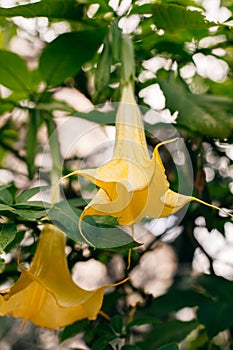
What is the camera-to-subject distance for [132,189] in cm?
63

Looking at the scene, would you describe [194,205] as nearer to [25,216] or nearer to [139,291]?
[139,291]

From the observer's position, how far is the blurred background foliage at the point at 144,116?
79 cm

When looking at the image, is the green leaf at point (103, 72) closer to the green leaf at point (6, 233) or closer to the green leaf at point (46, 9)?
the green leaf at point (46, 9)

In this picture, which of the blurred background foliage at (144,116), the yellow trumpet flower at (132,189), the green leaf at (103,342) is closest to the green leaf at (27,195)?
the blurred background foliage at (144,116)

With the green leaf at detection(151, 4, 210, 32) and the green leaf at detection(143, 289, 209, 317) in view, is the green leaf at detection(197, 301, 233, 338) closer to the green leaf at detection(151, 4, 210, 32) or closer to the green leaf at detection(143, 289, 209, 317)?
the green leaf at detection(143, 289, 209, 317)

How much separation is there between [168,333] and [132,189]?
0.51 m

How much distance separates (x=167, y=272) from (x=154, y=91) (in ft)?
2.72

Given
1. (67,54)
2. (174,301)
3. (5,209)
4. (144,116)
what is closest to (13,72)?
(67,54)

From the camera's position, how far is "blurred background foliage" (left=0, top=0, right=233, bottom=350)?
2.59 feet

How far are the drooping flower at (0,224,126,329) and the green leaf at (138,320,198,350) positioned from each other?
1.03 ft

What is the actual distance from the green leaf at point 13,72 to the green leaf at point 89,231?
270 millimetres

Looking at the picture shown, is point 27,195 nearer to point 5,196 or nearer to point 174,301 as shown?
point 5,196

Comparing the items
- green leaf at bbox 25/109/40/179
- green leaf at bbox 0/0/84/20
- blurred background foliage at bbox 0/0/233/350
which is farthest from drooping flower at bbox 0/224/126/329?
green leaf at bbox 0/0/84/20

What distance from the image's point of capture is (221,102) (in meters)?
0.88
